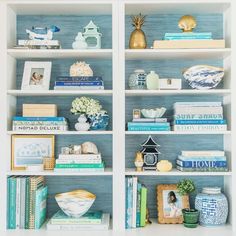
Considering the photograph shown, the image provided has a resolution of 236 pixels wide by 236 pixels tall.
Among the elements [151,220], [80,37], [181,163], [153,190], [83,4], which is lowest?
[151,220]

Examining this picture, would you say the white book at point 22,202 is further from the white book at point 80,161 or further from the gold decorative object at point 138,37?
the gold decorative object at point 138,37

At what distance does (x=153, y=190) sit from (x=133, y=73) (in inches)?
31.5

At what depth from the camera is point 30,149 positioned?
2752 millimetres

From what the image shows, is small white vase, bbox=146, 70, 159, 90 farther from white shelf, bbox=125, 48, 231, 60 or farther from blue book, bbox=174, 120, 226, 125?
blue book, bbox=174, 120, 226, 125

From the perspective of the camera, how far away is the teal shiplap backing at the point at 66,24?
2869 millimetres

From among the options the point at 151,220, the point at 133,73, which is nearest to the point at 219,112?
the point at 133,73

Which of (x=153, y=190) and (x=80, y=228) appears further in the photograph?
(x=153, y=190)

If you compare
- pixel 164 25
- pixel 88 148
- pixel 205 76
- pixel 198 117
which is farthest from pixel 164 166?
pixel 164 25

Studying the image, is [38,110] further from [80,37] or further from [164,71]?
[164,71]

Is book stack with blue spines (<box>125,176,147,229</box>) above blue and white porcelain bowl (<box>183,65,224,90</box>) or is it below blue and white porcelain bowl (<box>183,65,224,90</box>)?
below

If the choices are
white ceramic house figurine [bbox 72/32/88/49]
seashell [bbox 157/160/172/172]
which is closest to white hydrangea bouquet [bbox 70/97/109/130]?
white ceramic house figurine [bbox 72/32/88/49]

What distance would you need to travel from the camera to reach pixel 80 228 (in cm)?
253

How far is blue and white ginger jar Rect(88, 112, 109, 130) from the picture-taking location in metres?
2.66

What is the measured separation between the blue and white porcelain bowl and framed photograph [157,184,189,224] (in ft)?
2.27
